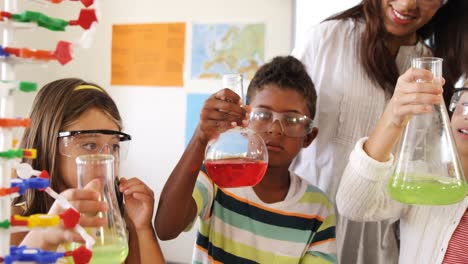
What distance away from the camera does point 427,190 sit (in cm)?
86

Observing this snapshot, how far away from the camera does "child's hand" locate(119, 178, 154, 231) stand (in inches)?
37.3

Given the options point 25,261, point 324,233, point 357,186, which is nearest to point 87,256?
point 25,261

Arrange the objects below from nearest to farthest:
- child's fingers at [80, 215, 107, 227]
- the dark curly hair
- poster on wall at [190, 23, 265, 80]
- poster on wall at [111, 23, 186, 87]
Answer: child's fingers at [80, 215, 107, 227] → the dark curly hair → poster on wall at [190, 23, 265, 80] → poster on wall at [111, 23, 186, 87]

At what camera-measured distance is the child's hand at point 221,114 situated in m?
0.94

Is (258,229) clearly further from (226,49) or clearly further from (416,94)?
(226,49)

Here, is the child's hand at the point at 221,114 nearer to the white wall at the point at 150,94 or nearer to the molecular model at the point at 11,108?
the molecular model at the point at 11,108

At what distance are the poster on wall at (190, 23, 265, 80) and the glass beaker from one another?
1507 millimetres

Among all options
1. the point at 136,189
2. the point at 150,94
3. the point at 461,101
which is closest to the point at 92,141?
the point at 136,189

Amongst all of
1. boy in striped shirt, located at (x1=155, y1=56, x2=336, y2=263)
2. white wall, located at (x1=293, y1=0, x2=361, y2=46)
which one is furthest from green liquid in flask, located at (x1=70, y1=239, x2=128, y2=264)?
white wall, located at (x1=293, y1=0, x2=361, y2=46)

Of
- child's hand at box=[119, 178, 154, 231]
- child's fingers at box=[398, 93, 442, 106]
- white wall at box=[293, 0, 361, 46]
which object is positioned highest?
white wall at box=[293, 0, 361, 46]

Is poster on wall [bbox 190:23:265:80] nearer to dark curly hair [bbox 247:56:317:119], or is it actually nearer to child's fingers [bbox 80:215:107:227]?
dark curly hair [bbox 247:56:317:119]

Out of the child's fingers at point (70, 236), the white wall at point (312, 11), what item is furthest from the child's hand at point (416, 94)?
the white wall at point (312, 11)

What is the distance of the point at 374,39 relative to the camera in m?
1.27

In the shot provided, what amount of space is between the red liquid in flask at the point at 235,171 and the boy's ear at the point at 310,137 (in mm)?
300
